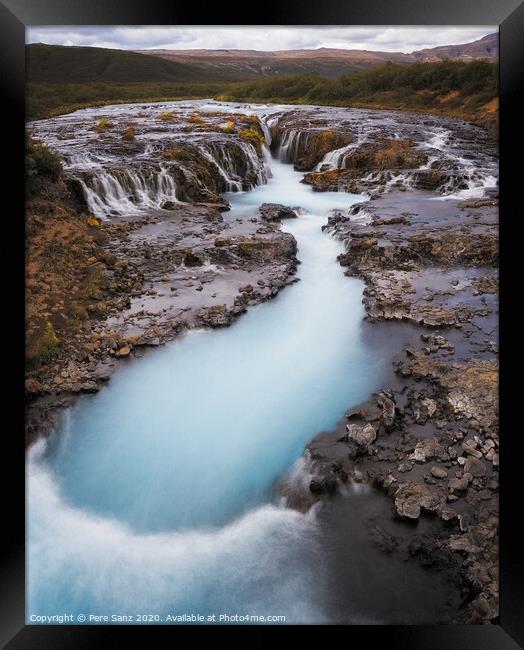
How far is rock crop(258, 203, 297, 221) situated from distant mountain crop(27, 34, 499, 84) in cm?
278

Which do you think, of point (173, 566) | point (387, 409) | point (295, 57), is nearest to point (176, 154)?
point (295, 57)

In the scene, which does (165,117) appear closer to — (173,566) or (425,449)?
(425,449)

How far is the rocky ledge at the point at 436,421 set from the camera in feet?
11.6

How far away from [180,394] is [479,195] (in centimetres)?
671

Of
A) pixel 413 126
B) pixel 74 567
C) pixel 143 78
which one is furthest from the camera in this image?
pixel 413 126

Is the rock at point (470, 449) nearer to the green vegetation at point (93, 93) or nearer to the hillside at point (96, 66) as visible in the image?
the green vegetation at point (93, 93)

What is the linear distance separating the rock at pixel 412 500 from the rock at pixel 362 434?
50cm

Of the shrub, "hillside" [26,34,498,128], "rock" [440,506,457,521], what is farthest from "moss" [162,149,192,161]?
"rock" [440,506,457,521]

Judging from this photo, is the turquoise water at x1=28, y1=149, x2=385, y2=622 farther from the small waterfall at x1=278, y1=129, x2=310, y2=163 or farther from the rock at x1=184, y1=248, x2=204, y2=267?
the small waterfall at x1=278, y1=129, x2=310, y2=163

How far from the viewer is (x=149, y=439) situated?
4.46 metres

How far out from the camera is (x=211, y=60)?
15.7 ft

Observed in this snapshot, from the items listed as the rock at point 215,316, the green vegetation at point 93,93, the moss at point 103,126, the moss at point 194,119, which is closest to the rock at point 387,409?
the rock at point 215,316

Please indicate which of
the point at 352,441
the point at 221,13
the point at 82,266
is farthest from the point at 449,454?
the point at 82,266

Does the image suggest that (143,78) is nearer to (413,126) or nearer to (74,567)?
(74,567)
